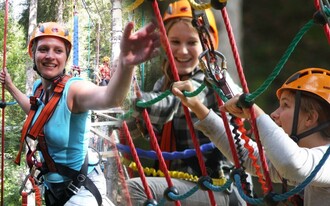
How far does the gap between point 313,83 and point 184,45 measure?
247 mm

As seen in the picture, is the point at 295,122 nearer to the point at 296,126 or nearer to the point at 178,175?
the point at 296,126

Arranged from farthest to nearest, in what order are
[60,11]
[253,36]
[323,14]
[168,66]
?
1. [60,11]
2. [253,36]
3. [168,66]
4. [323,14]

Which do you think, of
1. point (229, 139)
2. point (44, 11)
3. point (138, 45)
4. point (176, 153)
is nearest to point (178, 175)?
point (176, 153)

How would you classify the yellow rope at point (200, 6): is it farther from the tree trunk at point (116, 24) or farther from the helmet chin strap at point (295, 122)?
the helmet chin strap at point (295, 122)

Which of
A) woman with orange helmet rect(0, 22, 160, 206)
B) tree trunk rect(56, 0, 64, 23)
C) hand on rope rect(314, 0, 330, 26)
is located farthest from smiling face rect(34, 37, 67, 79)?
tree trunk rect(56, 0, 64, 23)

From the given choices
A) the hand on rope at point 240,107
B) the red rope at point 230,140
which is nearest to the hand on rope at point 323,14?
the hand on rope at point 240,107

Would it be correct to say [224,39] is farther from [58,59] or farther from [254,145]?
[58,59]

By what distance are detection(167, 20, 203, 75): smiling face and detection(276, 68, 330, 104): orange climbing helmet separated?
181 millimetres

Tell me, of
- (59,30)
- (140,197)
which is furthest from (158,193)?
(59,30)

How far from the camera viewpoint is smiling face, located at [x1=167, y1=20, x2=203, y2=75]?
3.57ft

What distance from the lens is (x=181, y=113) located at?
117cm

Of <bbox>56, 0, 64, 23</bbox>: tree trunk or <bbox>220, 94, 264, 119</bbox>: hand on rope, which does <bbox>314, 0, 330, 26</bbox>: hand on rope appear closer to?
<bbox>220, 94, 264, 119</bbox>: hand on rope

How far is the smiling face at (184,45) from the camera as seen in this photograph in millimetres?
1088

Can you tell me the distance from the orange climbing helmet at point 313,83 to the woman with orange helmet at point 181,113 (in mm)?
112
